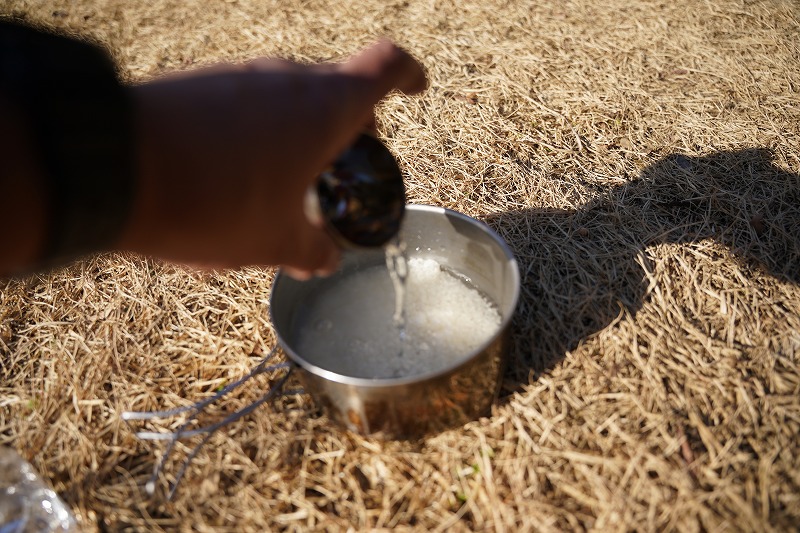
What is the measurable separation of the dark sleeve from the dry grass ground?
25 centimetres

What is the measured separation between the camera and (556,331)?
169 cm

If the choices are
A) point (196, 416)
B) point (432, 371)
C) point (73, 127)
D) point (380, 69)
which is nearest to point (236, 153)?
point (73, 127)

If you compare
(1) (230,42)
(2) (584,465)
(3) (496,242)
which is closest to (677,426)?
(2) (584,465)

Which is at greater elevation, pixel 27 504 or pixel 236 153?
pixel 236 153

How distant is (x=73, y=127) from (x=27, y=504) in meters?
1.10

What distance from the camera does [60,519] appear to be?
57.2 inches

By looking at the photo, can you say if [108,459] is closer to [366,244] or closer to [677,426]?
[366,244]

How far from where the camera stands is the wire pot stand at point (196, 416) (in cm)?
145

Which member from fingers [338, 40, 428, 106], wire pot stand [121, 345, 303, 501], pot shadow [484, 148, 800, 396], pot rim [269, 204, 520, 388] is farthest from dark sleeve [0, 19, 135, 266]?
pot shadow [484, 148, 800, 396]

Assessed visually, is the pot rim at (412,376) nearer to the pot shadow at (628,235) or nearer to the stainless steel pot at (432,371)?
the stainless steel pot at (432,371)

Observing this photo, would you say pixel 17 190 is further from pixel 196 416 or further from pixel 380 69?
pixel 196 416

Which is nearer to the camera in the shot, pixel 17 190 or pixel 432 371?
pixel 17 190

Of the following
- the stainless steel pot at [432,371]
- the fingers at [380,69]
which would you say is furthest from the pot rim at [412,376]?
the fingers at [380,69]

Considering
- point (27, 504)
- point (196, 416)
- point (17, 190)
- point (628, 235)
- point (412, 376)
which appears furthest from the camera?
point (628, 235)
